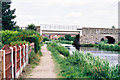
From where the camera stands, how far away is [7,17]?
105ft

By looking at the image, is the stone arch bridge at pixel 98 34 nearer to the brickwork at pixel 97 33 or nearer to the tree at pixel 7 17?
the brickwork at pixel 97 33

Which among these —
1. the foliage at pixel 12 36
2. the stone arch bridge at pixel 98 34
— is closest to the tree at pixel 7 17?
the foliage at pixel 12 36

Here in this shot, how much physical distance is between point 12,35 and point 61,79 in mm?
10514

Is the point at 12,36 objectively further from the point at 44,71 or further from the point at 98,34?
the point at 98,34

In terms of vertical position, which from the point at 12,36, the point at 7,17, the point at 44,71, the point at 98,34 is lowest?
the point at 44,71

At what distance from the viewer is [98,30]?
4244 centimetres

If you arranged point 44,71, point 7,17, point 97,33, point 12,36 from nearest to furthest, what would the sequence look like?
point 44,71 → point 12,36 → point 7,17 → point 97,33

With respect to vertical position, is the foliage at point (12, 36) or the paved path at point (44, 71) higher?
the foliage at point (12, 36)

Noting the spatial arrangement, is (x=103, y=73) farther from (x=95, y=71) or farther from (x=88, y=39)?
(x=88, y=39)

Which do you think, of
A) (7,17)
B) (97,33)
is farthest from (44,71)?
(97,33)

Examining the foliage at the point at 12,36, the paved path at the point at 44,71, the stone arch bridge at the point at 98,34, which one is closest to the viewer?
the paved path at the point at 44,71

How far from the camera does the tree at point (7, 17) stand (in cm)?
3164

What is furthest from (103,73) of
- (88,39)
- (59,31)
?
(88,39)

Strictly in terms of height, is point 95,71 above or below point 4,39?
below
